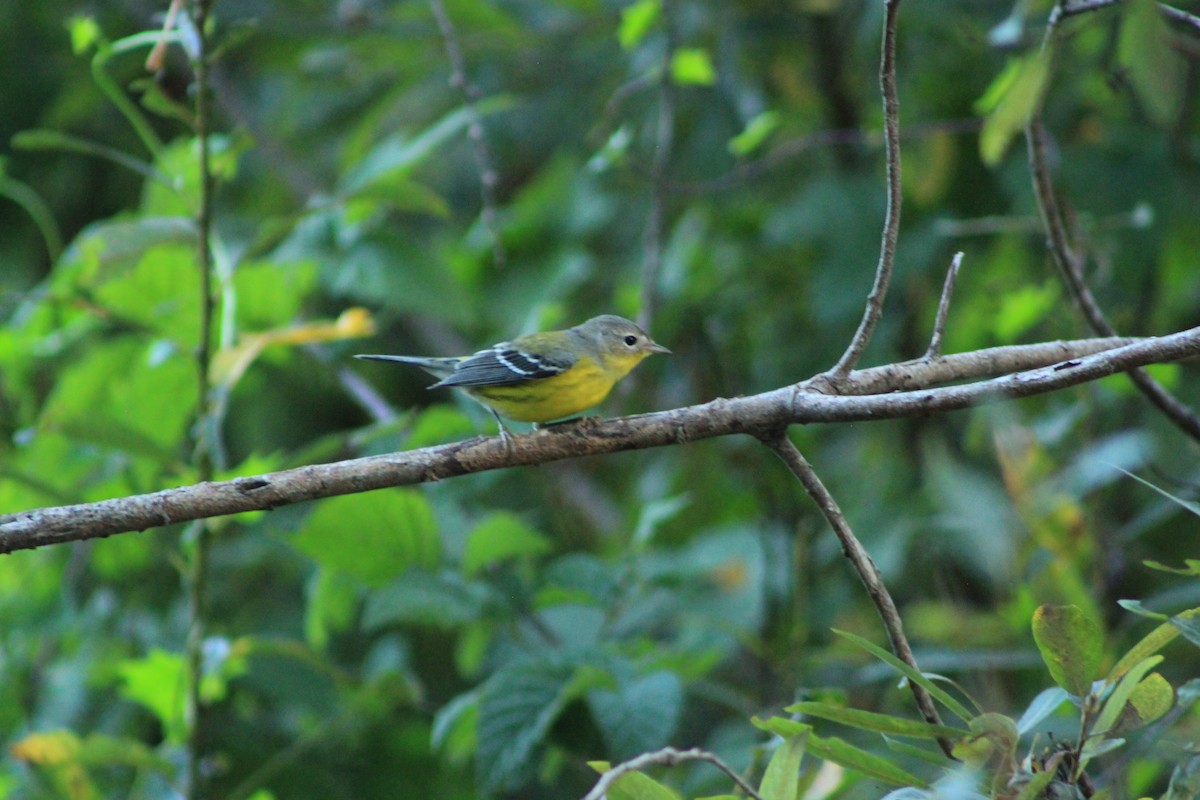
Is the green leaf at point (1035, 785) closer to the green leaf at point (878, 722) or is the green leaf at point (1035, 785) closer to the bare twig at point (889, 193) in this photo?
the green leaf at point (878, 722)

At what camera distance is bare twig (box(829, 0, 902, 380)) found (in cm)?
201

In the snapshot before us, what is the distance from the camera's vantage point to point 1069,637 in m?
1.65

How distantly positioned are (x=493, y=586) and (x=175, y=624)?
6.42 ft

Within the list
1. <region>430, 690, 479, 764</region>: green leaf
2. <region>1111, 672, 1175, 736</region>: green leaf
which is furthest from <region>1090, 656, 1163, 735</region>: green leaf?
<region>430, 690, 479, 764</region>: green leaf

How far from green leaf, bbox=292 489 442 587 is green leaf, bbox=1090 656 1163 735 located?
192 cm

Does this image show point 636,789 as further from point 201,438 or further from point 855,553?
point 201,438

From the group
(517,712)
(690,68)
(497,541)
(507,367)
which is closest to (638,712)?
(517,712)

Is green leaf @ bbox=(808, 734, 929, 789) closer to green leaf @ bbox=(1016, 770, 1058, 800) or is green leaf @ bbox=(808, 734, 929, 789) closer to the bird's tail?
green leaf @ bbox=(1016, 770, 1058, 800)

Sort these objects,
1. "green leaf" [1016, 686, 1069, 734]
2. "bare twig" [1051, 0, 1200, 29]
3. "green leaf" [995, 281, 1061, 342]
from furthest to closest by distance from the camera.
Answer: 1. "green leaf" [995, 281, 1061, 342]
2. "bare twig" [1051, 0, 1200, 29]
3. "green leaf" [1016, 686, 1069, 734]

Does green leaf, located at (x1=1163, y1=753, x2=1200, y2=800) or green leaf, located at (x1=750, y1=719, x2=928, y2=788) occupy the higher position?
green leaf, located at (x1=1163, y1=753, x2=1200, y2=800)

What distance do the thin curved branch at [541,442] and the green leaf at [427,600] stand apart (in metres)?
0.93

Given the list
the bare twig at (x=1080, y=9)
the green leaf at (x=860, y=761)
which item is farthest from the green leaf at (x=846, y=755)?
the bare twig at (x=1080, y=9)

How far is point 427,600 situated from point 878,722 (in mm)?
1746

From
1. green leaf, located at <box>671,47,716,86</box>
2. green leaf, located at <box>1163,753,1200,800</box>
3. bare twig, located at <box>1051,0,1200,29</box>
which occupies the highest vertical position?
bare twig, located at <box>1051,0,1200,29</box>
